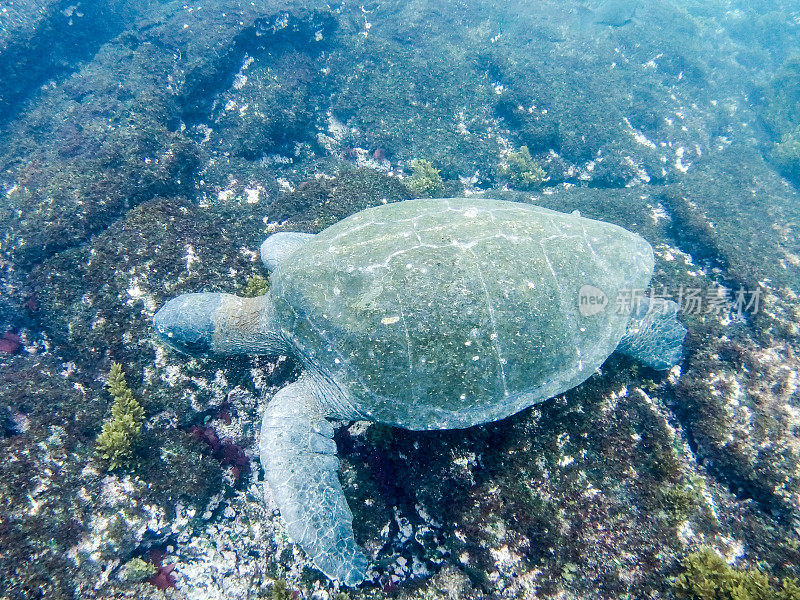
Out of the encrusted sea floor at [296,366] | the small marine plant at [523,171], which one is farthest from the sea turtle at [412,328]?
the small marine plant at [523,171]

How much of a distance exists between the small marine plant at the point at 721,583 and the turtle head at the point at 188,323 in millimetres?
4884

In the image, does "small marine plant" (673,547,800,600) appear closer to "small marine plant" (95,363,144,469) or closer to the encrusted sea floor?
the encrusted sea floor

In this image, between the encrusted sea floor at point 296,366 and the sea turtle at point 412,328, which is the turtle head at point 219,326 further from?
the encrusted sea floor at point 296,366

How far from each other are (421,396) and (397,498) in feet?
4.86

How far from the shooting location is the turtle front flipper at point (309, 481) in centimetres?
314

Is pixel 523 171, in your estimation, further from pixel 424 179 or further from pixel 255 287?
pixel 255 287

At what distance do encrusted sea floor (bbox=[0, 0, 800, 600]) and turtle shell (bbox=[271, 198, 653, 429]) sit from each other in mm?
698

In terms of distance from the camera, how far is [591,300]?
3645mm

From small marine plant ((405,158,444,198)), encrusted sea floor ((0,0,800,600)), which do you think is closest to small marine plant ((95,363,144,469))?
encrusted sea floor ((0,0,800,600))

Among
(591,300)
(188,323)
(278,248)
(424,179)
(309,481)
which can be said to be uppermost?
(591,300)

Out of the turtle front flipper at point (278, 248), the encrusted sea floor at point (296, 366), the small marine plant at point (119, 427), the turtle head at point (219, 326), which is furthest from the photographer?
the turtle front flipper at point (278, 248)

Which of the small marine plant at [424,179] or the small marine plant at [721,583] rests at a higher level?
the small marine plant at [424,179]

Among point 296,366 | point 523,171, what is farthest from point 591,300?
point 523,171

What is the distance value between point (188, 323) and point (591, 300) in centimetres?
430
